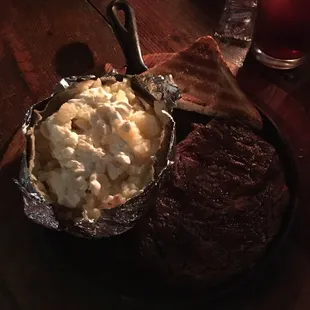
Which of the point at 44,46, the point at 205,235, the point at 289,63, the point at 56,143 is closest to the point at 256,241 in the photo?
the point at 205,235

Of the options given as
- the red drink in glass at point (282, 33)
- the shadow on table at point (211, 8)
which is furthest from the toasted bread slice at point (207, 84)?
the shadow on table at point (211, 8)

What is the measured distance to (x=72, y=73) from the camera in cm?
134

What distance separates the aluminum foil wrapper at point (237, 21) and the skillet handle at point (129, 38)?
1.01 feet

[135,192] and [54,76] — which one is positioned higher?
[135,192]

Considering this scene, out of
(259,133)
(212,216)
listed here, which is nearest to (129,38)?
(259,133)

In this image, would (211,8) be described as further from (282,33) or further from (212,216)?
(212,216)

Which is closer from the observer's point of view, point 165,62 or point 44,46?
point 165,62

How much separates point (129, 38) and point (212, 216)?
1.42 feet

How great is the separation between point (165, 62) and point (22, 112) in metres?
0.35

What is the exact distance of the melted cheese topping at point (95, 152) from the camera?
32.9 inches

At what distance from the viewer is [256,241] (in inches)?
37.7

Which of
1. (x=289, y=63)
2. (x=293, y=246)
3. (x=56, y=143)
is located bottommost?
(x=293, y=246)

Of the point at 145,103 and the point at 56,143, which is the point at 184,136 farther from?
the point at 56,143

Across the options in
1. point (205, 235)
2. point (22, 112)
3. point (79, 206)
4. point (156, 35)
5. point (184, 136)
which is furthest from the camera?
point (156, 35)
